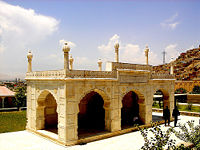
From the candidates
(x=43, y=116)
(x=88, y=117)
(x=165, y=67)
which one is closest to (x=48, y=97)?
(x=43, y=116)

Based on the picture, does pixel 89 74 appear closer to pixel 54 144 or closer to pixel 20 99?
pixel 54 144

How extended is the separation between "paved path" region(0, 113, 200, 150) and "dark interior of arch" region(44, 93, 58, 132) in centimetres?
169

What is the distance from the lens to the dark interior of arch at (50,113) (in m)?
14.6

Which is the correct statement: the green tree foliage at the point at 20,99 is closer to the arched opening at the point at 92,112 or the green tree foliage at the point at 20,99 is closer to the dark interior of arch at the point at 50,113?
the dark interior of arch at the point at 50,113

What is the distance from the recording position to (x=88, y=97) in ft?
53.0

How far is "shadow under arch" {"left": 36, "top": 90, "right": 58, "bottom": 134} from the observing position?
530 inches

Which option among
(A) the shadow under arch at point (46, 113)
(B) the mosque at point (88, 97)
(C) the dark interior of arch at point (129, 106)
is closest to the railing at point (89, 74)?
(B) the mosque at point (88, 97)

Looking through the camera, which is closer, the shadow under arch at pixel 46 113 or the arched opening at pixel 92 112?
the shadow under arch at pixel 46 113

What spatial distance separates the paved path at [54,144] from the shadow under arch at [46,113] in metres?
1.06

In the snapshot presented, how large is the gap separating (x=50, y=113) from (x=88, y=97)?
3.30 m

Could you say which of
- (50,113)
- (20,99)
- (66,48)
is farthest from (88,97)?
(20,99)

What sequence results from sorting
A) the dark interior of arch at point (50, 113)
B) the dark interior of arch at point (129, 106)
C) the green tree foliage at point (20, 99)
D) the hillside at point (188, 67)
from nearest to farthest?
the dark interior of arch at point (50, 113), the dark interior of arch at point (129, 106), the green tree foliage at point (20, 99), the hillside at point (188, 67)

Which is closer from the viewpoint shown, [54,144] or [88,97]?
[54,144]

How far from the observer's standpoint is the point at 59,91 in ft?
36.1
